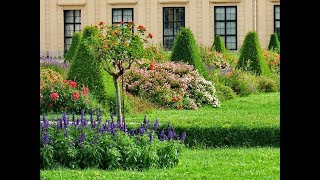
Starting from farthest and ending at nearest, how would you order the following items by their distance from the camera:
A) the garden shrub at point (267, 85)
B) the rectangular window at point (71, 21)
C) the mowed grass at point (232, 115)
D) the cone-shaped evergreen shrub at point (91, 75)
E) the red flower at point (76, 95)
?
1. the rectangular window at point (71, 21)
2. the garden shrub at point (267, 85)
3. the cone-shaped evergreen shrub at point (91, 75)
4. the red flower at point (76, 95)
5. the mowed grass at point (232, 115)

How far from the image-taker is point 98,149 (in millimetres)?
7449

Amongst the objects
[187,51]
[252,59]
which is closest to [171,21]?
[252,59]

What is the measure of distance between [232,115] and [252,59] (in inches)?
306

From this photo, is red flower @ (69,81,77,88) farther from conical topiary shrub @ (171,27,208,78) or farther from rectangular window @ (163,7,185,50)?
rectangular window @ (163,7,185,50)

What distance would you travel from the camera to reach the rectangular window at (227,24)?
2906 cm

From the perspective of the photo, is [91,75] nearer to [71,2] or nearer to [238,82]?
[238,82]

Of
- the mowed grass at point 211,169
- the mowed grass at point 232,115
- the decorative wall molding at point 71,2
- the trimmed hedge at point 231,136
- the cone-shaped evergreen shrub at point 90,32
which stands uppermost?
the decorative wall molding at point 71,2

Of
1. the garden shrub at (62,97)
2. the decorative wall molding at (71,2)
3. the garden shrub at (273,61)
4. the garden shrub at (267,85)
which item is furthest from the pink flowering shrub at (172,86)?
the decorative wall molding at (71,2)

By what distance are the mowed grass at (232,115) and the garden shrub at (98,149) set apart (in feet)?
7.59

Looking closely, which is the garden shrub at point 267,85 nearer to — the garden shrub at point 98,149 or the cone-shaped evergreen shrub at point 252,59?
the cone-shaped evergreen shrub at point 252,59
